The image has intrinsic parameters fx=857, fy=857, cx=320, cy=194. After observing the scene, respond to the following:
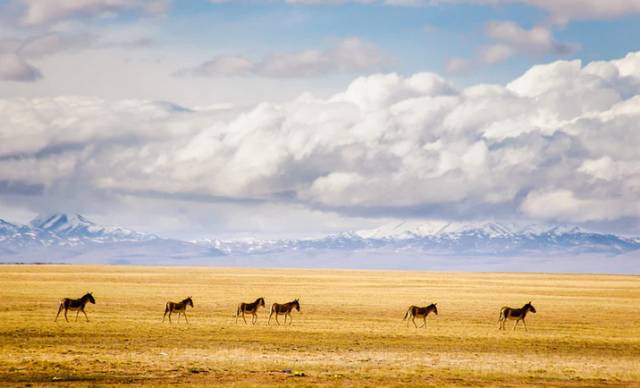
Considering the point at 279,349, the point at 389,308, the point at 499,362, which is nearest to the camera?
the point at 499,362

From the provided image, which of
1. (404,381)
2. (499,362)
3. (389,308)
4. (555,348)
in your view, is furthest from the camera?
(389,308)

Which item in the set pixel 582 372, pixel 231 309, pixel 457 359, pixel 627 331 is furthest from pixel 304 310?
pixel 582 372

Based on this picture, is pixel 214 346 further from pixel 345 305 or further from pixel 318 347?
pixel 345 305

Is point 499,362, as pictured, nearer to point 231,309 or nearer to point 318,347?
point 318,347

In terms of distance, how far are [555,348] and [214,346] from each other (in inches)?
568

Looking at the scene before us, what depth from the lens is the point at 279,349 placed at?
34.3 meters

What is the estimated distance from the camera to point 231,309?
194 feet

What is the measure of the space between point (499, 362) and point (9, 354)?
57.6 ft

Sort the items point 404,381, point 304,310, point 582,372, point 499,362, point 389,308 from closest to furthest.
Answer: point 404,381 < point 582,372 < point 499,362 < point 304,310 < point 389,308

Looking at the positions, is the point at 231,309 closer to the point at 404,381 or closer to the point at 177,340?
the point at 177,340

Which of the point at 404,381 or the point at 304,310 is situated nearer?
the point at 404,381

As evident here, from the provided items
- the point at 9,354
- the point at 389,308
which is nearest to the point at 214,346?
the point at 9,354

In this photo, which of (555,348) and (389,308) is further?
(389,308)

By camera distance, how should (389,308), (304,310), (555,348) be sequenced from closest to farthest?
(555,348), (304,310), (389,308)
